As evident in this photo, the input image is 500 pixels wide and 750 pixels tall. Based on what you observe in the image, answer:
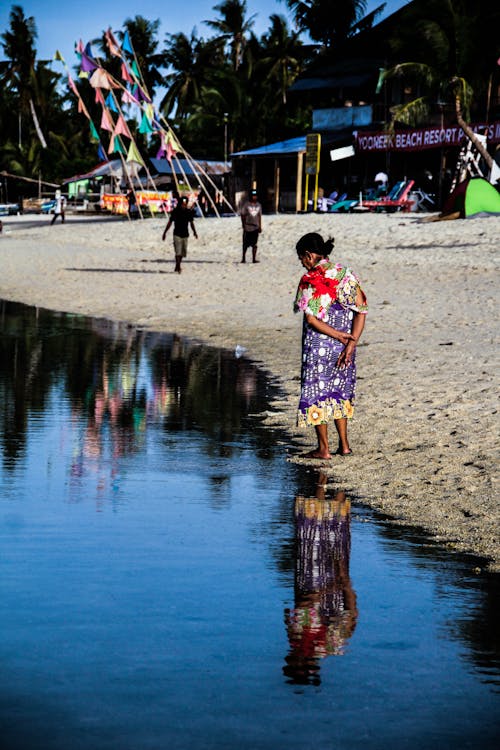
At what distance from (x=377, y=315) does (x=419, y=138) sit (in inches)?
969

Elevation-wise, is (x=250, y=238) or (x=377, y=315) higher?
(x=250, y=238)

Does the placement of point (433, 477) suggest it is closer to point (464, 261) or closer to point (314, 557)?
point (314, 557)

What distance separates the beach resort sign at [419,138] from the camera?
37.8 m

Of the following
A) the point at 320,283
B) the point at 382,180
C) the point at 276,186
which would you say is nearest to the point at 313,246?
the point at 320,283

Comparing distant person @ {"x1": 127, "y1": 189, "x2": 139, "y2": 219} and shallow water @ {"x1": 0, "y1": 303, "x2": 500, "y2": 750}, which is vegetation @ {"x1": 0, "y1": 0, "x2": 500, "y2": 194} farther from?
shallow water @ {"x1": 0, "y1": 303, "x2": 500, "y2": 750}

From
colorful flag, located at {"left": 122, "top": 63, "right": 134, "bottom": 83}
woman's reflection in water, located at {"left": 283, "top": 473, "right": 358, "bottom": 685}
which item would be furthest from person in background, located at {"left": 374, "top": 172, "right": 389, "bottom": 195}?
woman's reflection in water, located at {"left": 283, "top": 473, "right": 358, "bottom": 685}

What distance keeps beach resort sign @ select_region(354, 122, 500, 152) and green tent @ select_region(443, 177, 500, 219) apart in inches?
206

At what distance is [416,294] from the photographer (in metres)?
19.6

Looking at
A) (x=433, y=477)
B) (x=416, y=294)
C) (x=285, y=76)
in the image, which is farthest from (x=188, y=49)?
(x=433, y=477)

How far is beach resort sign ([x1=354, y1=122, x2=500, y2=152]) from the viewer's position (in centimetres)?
3784

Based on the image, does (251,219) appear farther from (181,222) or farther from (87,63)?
(87,63)

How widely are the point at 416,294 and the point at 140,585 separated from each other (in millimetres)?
15240

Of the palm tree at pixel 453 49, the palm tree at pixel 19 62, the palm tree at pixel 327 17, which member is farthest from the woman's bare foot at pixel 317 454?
the palm tree at pixel 19 62

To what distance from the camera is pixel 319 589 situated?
493 centimetres
